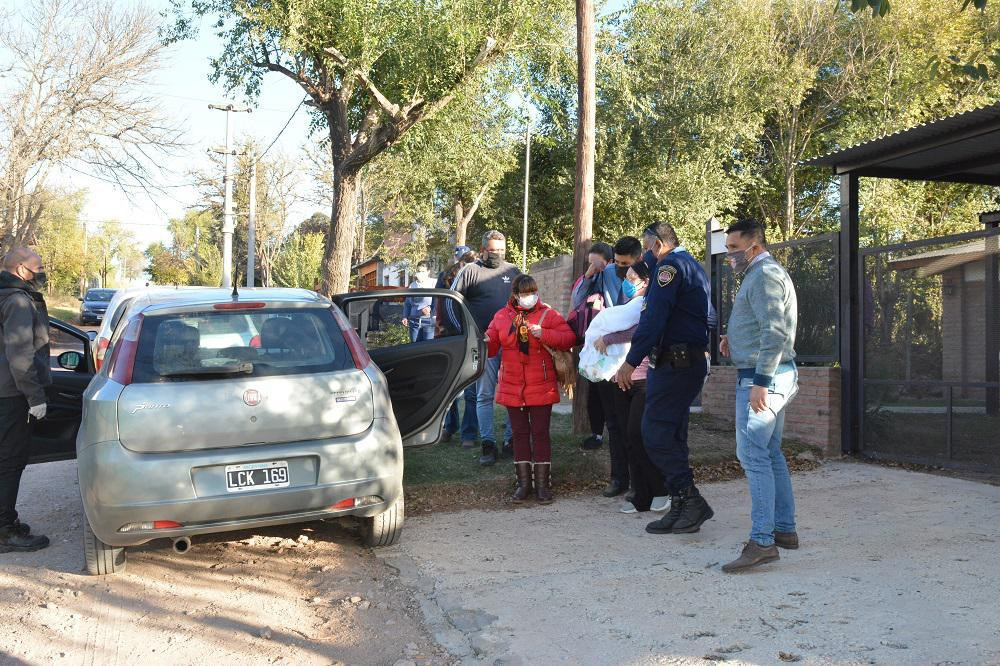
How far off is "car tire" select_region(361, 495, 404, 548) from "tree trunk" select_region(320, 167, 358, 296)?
1150 centimetres

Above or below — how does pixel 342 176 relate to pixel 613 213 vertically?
below

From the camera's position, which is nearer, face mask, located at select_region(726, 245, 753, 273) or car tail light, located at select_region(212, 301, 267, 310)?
face mask, located at select_region(726, 245, 753, 273)

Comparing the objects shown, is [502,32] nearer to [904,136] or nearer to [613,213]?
[904,136]

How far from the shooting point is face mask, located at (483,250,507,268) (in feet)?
27.1

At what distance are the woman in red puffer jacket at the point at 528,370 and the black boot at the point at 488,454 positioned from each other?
879 millimetres

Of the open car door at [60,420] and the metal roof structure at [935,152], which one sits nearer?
the open car door at [60,420]

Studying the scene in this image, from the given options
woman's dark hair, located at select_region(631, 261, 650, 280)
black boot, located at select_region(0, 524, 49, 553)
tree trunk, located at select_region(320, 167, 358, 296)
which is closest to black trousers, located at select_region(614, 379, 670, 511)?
woman's dark hair, located at select_region(631, 261, 650, 280)

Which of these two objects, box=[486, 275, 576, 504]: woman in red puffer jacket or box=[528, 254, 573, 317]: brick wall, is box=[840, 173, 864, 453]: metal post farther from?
box=[528, 254, 573, 317]: brick wall

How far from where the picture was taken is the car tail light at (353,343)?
5.43 m

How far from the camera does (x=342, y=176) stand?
1686 cm

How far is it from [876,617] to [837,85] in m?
34.8

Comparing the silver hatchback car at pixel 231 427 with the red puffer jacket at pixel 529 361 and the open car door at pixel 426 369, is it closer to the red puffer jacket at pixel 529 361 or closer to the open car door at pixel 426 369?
the open car door at pixel 426 369

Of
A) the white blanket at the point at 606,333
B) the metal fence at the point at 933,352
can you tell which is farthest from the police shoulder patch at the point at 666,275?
the metal fence at the point at 933,352

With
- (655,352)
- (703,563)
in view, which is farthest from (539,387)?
(703,563)
